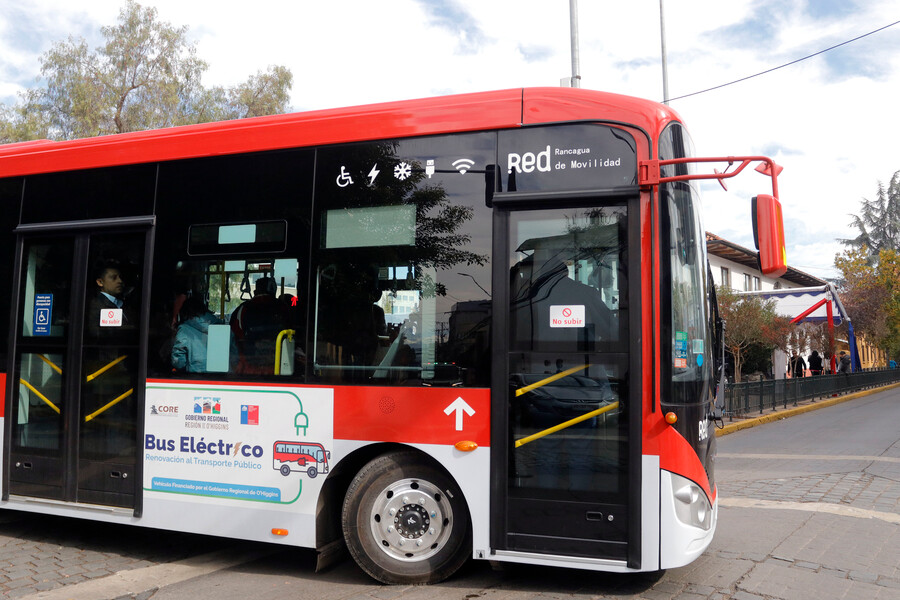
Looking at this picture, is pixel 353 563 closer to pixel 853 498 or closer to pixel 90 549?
pixel 90 549

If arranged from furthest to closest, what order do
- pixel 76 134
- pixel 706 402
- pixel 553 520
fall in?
pixel 76 134 < pixel 706 402 < pixel 553 520

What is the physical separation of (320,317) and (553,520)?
2.12 meters

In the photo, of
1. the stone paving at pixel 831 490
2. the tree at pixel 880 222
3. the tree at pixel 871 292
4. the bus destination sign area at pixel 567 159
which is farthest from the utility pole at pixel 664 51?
the tree at pixel 880 222

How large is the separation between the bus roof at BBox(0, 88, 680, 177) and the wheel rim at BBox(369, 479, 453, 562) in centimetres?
248

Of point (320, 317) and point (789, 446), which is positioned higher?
point (320, 317)

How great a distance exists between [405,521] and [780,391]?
1968 centimetres

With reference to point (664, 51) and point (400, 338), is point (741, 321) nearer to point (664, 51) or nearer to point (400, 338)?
point (664, 51)

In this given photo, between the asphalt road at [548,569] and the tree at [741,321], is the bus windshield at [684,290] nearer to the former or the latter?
the asphalt road at [548,569]

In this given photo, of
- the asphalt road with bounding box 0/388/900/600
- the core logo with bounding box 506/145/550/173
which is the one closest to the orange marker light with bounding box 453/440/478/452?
the asphalt road with bounding box 0/388/900/600

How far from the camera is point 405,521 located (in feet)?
17.2

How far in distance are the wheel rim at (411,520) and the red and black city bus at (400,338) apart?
15mm

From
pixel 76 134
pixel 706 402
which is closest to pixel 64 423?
pixel 706 402

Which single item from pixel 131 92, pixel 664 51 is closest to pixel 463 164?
pixel 664 51

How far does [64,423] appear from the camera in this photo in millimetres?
6352
